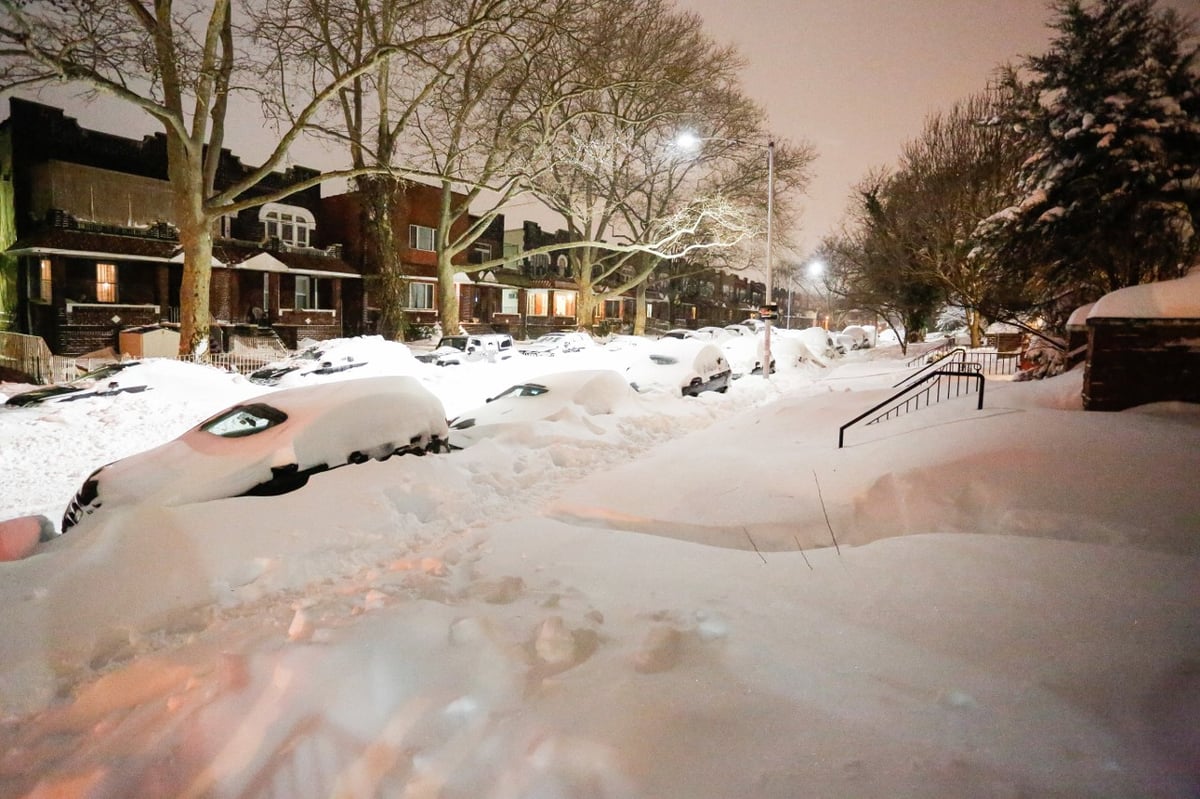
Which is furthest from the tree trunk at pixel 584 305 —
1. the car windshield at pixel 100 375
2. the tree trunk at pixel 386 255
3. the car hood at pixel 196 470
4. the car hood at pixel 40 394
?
the car hood at pixel 196 470

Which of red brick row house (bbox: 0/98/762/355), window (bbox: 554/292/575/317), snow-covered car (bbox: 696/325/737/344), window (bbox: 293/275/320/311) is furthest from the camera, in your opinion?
window (bbox: 554/292/575/317)

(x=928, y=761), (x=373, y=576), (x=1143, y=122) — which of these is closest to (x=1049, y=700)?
(x=928, y=761)

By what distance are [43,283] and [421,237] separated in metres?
19.9

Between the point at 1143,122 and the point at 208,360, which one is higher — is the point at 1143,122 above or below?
above

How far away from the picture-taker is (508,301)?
45938mm

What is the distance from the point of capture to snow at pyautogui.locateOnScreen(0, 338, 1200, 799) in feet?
9.61

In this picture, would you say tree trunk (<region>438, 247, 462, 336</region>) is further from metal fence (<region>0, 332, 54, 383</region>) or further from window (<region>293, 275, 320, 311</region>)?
metal fence (<region>0, 332, 54, 383</region>)

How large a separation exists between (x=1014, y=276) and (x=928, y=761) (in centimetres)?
1300

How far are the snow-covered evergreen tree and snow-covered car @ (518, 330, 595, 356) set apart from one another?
17325mm

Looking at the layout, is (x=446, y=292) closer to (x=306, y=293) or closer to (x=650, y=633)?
(x=306, y=293)

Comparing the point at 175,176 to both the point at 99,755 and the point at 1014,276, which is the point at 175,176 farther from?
the point at 1014,276

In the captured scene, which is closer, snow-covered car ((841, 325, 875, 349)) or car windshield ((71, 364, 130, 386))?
car windshield ((71, 364, 130, 386))

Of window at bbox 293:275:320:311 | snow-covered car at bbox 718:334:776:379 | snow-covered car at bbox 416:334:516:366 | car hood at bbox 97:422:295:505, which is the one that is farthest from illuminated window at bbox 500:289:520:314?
car hood at bbox 97:422:295:505

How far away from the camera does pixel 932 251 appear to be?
23.1 m
